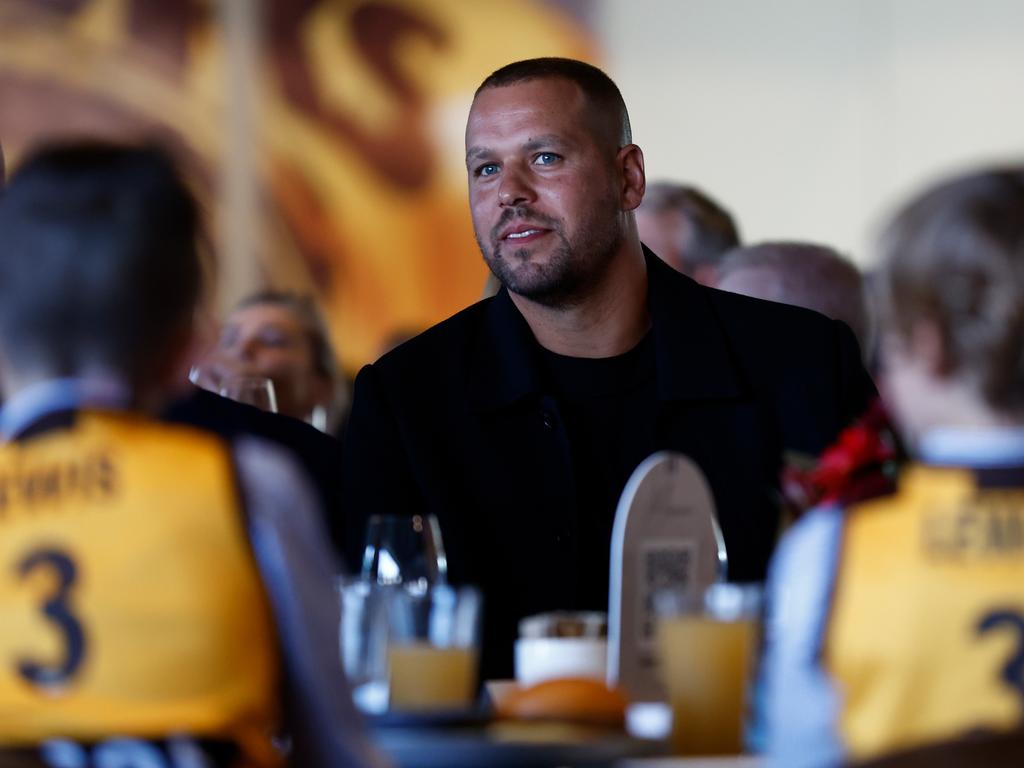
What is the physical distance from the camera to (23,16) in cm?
540

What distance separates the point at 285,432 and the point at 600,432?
436 mm

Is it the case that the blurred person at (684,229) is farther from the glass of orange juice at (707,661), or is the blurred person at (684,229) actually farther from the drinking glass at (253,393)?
the glass of orange juice at (707,661)

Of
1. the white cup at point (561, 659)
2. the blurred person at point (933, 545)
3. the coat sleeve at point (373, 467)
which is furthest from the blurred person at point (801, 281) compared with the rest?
the blurred person at point (933, 545)

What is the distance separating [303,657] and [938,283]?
1.63ft

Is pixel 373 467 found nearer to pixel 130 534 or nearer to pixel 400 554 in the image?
pixel 400 554

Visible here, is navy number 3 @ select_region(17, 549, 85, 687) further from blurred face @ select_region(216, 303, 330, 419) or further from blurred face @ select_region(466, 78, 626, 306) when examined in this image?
blurred face @ select_region(216, 303, 330, 419)

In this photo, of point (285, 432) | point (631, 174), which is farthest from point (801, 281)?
point (285, 432)

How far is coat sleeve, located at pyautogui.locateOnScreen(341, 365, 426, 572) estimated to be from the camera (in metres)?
2.42

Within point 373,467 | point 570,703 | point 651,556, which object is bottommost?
point 570,703

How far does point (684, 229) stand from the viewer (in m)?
3.73

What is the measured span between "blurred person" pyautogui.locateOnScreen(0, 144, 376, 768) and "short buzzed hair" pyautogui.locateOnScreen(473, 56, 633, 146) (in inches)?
61.1

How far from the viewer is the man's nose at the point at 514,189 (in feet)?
8.51

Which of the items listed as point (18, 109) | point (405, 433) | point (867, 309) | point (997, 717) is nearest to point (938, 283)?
point (997, 717)

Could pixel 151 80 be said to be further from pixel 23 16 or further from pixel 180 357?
pixel 180 357
